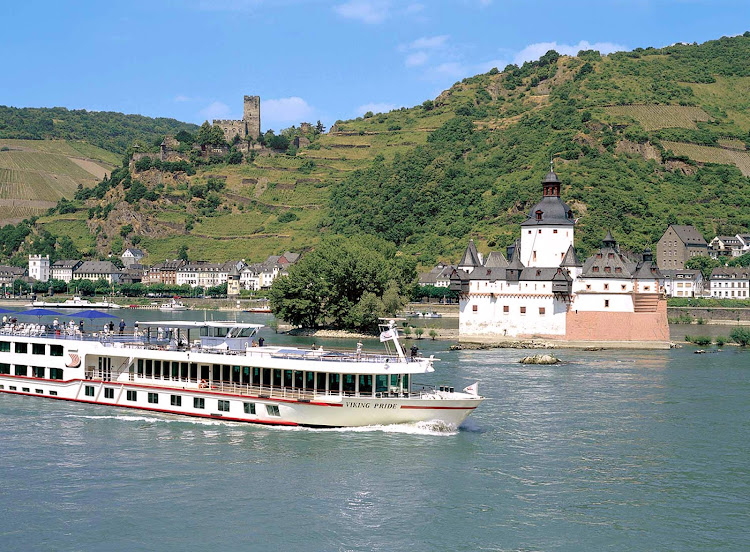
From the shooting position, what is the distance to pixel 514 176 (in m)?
159

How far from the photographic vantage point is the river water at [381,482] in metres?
25.4

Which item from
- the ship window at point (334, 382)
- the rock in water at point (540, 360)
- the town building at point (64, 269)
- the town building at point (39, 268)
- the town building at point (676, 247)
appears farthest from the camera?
the town building at point (39, 268)

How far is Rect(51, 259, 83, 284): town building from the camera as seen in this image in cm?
18362

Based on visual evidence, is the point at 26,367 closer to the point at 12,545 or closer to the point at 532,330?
the point at 12,545

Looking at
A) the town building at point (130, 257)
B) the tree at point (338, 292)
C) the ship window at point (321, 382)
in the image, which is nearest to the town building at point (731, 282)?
the tree at point (338, 292)

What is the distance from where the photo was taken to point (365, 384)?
36094 mm

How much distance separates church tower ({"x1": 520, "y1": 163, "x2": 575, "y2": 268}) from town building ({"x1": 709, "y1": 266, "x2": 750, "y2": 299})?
2181 inches

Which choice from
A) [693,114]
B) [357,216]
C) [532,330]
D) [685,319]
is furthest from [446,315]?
[693,114]

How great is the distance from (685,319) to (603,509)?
8649 cm

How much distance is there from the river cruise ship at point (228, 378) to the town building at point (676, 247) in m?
109

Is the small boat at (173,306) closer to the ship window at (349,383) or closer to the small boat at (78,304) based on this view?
the small boat at (78,304)

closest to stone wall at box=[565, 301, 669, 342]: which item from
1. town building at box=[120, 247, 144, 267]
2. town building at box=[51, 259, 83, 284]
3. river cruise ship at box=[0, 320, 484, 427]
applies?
river cruise ship at box=[0, 320, 484, 427]

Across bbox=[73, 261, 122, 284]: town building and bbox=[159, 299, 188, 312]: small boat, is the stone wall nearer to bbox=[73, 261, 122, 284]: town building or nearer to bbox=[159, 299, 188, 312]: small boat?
bbox=[159, 299, 188, 312]: small boat

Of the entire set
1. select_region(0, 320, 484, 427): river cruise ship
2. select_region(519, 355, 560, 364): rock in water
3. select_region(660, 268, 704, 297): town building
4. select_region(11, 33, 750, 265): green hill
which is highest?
select_region(11, 33, 750, 265): green hill
